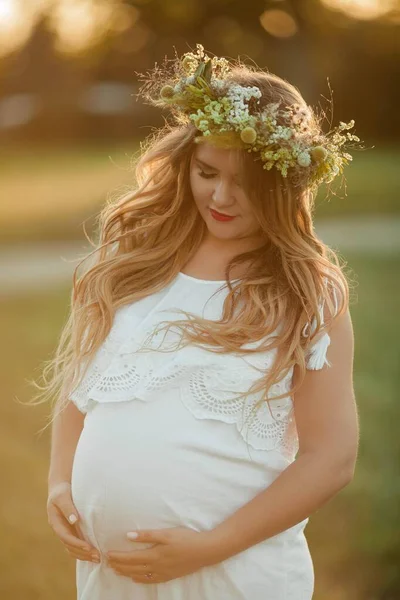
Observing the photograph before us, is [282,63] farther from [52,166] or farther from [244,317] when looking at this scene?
[244,317]

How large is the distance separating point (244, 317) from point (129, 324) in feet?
1.07

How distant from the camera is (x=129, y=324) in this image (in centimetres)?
251

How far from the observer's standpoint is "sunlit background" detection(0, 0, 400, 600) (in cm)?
727

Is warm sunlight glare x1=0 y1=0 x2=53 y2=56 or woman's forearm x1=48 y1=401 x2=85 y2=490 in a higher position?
warm sunlight glare x1=0 y1=0 x2=53 y2=56

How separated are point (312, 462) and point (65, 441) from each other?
29.6 inches

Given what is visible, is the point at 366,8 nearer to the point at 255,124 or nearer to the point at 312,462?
the point at 255,124

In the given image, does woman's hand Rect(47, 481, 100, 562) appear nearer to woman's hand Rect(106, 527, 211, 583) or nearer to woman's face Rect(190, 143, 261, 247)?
woman's hand Rect(106, 527, 211, 583)

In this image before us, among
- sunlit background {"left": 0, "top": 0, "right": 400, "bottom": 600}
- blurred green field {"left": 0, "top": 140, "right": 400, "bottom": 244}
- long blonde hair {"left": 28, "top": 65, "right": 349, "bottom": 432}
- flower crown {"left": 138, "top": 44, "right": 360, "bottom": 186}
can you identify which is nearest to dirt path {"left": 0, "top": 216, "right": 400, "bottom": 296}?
sunlit background {"left": 0, "top": 0, "right": 400, "bottom": 600}

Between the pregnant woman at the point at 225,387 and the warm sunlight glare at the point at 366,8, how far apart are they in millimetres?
5590

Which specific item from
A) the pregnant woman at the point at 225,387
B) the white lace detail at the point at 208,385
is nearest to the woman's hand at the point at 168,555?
the pregnant woman at the point at 225,387

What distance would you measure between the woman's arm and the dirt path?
578 centimetres

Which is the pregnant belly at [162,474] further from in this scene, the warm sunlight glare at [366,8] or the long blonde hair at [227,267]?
the warm sunlight glare at [366,8]

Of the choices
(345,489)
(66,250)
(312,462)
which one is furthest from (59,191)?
(312,462)

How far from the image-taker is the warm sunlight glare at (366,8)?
7.71 metres
